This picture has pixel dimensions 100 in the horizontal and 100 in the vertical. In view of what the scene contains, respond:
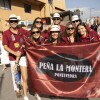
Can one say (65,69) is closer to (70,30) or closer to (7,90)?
(70,30)

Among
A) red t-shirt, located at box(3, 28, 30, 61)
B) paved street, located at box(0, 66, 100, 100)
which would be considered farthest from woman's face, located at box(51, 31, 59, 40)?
paved street, located at box(0, 66, 100, 100)

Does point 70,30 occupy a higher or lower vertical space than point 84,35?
higher

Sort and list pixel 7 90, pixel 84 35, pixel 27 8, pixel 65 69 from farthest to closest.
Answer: pixel 27 8, pixel 7 90, pixel 84 35, pixel 65 69

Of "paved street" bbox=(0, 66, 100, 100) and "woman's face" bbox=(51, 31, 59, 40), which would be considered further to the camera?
"paved street" bbox=(0, 66, 100, 100)

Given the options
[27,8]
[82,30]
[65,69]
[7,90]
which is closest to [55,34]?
[82,30]

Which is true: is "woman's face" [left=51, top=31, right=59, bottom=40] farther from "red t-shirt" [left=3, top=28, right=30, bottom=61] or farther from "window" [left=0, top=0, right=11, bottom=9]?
"window" [left=0, top=0, right=11, bottom=9]

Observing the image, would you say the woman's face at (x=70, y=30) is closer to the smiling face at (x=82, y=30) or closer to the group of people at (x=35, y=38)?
the group of people at (x=35, y=38)

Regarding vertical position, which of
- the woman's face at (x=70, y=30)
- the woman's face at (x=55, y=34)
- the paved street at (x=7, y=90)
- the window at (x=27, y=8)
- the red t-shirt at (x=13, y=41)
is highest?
the window at (x=27, y=8)

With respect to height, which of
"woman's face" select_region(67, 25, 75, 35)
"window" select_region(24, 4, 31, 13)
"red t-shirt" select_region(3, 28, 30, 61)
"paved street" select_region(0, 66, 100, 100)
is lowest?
"paved street" select_region(0, 66, 100, 100)

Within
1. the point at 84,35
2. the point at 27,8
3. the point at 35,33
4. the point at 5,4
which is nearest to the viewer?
the point at 35,33

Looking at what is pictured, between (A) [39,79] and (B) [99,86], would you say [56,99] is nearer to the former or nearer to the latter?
(A) [39,79]

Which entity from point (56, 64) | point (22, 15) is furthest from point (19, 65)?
point (22, 15)

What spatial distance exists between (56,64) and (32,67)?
0.58m

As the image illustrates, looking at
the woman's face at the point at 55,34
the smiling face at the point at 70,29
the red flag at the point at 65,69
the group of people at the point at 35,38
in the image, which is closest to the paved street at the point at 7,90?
the red flag at the point at 65,69
